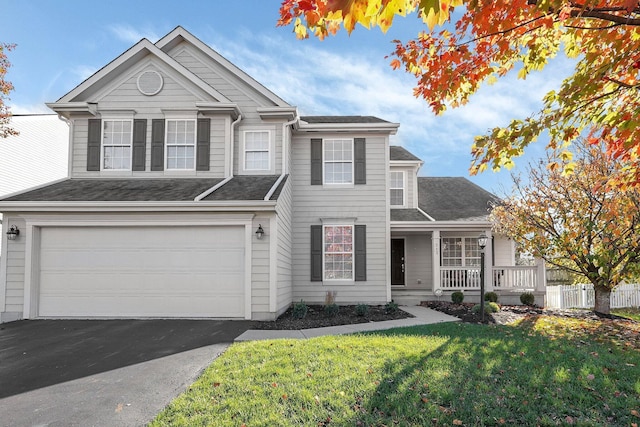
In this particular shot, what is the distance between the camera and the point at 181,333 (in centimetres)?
810

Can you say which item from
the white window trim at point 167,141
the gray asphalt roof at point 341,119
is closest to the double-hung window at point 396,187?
the gray asphalt roof at point 341,119

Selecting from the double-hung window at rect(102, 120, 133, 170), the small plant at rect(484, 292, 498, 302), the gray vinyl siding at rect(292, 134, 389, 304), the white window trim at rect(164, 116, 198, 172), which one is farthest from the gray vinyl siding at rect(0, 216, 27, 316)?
the small plant at rect(484, 292, 498, 302)

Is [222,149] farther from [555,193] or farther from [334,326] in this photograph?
[555,193]

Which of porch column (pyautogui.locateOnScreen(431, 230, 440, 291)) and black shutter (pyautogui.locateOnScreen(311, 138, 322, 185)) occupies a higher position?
black shutter (pyautogui.locateOnScreen(311, 138, 322, 185))

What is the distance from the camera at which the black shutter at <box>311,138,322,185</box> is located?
12961mm

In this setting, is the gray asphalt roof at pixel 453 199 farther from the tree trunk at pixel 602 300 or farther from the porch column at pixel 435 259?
the tree trunk at pixel 602 300

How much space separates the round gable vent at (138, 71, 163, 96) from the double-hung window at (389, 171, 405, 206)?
8.89m

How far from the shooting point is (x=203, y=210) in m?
9.70

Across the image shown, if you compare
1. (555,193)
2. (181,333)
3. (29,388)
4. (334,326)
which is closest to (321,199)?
(334,326)

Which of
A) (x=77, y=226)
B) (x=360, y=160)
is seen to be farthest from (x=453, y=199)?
(x=77, y=226)

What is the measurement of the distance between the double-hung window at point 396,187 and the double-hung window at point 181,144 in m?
7.70

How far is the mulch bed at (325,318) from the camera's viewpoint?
8938 millimetres

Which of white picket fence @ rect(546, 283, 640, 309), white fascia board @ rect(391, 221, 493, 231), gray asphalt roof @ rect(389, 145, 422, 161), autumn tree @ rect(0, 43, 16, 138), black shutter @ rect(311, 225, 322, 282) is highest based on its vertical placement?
autumn tree @ rect(0, 43, 16, 138)

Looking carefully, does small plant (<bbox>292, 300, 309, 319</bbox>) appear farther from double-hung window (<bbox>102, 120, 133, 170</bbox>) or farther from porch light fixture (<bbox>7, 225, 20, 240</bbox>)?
porch light fixture (<bbox>7, 225, 20, 240</bbox>)
